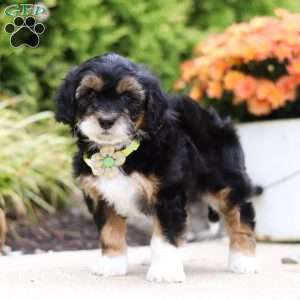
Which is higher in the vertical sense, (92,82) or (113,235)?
(92,82)

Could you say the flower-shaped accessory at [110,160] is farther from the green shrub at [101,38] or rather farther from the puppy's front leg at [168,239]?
the green shrub at [101,38]

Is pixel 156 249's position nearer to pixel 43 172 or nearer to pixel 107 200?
pixel 107 200

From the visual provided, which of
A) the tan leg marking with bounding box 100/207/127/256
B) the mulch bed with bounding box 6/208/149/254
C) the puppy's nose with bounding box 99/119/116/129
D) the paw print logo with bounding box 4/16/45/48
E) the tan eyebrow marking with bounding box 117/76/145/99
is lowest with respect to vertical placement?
the mulch bed with bounding box 6/208/149/254

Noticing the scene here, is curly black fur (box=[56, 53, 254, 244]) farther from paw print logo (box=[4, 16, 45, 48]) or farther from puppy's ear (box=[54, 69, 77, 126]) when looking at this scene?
paw print logo (box=[4, 16, 45, 48])

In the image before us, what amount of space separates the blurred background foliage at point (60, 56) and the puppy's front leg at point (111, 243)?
227 cm

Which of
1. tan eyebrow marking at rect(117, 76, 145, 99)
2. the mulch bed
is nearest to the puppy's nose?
tan eyebrow marking at rect(117, 76, 145, 99)

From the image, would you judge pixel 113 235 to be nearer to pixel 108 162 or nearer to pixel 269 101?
pixel 108 162

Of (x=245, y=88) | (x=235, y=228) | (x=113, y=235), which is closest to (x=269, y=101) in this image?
(x=245, y=88)

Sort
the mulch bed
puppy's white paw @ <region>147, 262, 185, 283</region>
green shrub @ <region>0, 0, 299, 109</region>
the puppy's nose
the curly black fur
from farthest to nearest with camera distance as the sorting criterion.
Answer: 1. green shrub @ <region>0, 0, 299, 109</region>
2. the mulch bed
3. puppy's white paw @ <region>147, 262, 185, 283</region>
4. the curly black fur
5. the puppy's nose

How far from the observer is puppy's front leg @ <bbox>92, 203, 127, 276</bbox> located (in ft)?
18.8

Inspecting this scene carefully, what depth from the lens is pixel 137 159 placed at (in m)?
5.42

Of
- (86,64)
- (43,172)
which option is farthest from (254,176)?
(86,64)

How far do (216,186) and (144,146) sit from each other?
704mm

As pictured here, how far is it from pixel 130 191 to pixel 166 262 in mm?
488
